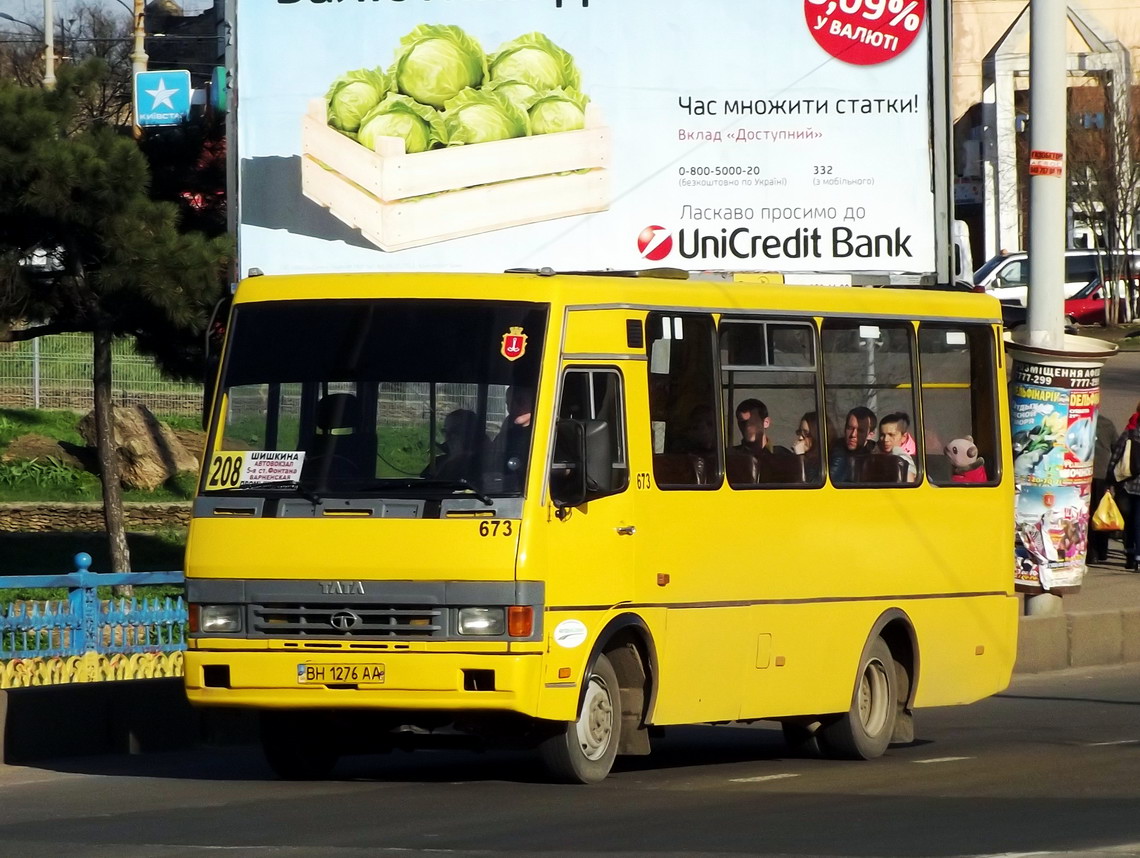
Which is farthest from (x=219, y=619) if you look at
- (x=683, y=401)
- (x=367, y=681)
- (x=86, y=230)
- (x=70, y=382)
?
(x=70, y=382)

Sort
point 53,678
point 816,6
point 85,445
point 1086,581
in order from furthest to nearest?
point 85,445, point 1086,581, point 816,6, point 53,678

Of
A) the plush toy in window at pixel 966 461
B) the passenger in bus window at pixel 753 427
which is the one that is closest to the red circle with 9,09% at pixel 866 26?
the plush toy in window at pixel 966 461

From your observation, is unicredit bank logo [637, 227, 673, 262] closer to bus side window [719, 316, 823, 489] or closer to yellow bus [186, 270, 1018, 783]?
yellow bus [186, 270, 1018, 783]

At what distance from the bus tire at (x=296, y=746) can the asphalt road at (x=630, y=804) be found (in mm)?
224

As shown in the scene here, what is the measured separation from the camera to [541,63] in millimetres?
18000

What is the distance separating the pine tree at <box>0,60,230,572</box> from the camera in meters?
20.1

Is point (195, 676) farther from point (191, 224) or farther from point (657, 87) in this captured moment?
point (191, 224)

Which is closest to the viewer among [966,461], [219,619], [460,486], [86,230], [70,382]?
[460,486]

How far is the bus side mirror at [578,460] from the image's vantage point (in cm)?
1016

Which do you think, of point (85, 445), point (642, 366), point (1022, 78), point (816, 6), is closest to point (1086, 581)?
point (816, 6)

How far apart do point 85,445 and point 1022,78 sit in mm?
29380

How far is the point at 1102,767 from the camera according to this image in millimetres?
11164

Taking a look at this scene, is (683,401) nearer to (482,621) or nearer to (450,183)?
(482,621)

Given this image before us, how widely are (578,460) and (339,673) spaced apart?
58.0 inches
